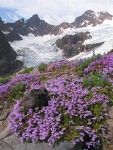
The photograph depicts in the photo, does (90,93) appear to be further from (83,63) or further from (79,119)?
(83,63)

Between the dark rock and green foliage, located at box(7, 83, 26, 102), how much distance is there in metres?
2.57

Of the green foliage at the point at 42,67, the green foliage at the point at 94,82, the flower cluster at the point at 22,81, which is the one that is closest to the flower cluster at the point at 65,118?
the green foliage at the point at 94,82

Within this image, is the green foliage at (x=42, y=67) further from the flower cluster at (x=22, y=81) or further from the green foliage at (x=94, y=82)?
the green foliage at (x=94, y=82)

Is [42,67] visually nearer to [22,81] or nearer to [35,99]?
[22,81]

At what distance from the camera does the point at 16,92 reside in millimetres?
14070

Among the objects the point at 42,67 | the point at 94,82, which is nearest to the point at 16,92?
the point at 94,82

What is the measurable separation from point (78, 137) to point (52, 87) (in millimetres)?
3282

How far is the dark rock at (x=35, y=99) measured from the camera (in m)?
11.0

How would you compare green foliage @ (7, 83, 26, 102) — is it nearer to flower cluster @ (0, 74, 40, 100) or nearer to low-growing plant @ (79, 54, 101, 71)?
flower cluster @ (0, 74, 40, 100)

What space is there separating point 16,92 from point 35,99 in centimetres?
319

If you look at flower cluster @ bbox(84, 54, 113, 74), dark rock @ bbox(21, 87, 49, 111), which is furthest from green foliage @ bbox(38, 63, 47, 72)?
dark rock @ bbox(21, 87, 49, 111)

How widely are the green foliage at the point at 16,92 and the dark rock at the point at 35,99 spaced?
257 cm

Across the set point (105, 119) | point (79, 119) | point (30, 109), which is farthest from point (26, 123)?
point (105, 119)

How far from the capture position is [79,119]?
1048cm
